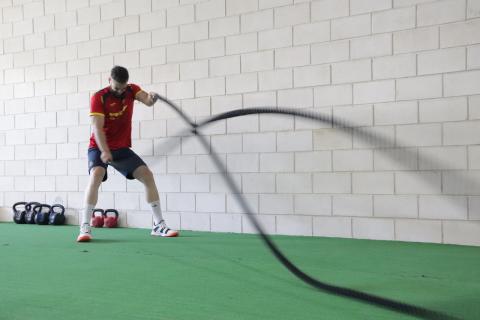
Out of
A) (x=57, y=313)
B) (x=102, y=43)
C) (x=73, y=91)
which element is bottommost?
(x=57, y=313)

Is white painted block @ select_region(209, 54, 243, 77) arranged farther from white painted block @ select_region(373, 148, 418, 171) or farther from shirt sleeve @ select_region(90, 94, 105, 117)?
white painted block @ select_region(373, 148, 418, 171)

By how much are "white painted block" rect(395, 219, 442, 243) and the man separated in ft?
6.04

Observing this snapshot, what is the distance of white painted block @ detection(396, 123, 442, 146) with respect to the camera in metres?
4.09

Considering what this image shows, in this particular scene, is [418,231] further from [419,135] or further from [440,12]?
[440,12]

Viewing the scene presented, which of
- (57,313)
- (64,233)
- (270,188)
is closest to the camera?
(57,313)

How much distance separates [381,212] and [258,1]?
6.84 feet

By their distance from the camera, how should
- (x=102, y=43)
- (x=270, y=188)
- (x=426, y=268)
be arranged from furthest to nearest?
(x=102, y=43) < (x=270, y=188) < (x=426, y=268)

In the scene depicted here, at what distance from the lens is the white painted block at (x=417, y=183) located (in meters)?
4.12

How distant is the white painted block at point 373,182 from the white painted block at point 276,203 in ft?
1.95

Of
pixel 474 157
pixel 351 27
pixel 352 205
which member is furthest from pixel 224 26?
pixel 474 157

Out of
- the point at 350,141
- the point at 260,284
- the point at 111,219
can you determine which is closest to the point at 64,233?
the point at 111,219

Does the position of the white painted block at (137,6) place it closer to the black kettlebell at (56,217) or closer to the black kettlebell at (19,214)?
the black kettlebell at (56,217)

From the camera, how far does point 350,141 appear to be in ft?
14.7

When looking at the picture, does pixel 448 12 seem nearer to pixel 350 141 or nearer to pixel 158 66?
pixel 350 141
